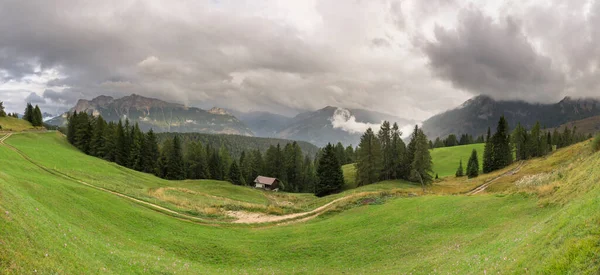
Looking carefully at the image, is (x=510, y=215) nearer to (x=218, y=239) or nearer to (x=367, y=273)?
(x=367, y=273)

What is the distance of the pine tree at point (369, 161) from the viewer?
77125 millimetres

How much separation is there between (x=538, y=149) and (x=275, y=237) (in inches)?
4592

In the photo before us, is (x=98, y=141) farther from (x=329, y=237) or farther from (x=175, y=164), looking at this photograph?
(x=329, y=237)

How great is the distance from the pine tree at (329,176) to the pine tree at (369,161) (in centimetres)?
602

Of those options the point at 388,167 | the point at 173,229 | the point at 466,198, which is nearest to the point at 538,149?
the point at 388,167

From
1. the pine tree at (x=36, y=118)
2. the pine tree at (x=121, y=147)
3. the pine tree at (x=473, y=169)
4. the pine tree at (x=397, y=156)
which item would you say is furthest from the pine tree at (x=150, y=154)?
the pine tree at (x=473, y=169)

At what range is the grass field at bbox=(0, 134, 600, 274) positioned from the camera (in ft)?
37.7

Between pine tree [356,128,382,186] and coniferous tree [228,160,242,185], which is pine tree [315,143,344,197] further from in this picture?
coniferous tree [228,160,242,185]

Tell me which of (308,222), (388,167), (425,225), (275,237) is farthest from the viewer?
(388,167)

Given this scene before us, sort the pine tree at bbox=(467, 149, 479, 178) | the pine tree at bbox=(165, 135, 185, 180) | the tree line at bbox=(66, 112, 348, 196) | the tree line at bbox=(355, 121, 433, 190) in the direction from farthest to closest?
the pine tree at bbox=(165, 135, 185, 180)
the pine tree at bbox=(467, 149, 479, 178)
the tree line at bbox=(66, 112, 348, 196)
the tree line at bbox=(355, 121, 433, 190)

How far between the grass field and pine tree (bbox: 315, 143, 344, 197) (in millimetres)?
39786

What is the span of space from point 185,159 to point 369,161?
6551 cm

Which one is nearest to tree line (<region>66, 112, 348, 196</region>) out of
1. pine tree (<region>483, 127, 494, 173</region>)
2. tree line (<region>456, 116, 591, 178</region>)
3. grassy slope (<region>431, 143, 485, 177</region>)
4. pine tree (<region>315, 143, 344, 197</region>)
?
pine tree (<region>315, 143, 344, 197</region>)

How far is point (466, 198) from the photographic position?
32.9 meters
